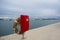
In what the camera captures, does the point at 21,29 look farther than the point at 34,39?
No

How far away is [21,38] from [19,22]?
47cm

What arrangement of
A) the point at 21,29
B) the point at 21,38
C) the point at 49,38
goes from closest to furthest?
the point at 21,29 → the point at 49,38 → the point at 21,38

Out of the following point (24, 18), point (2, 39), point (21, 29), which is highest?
point (24, 18)

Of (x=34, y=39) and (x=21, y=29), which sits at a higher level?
(x=21, y=29)

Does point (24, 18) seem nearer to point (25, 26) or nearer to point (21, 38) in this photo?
point (25, 26)

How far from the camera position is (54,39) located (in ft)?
9.23

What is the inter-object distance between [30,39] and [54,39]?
46cm

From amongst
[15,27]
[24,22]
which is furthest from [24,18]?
[15,27]

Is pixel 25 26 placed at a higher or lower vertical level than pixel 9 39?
higher

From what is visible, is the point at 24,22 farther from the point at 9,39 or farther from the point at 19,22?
the point at 9,39

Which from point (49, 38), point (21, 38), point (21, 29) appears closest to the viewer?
point (21, 29)

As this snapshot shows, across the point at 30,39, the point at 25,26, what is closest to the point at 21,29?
the point at 25,26

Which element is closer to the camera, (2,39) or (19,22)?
(19,22)

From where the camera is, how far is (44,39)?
9.41ft
